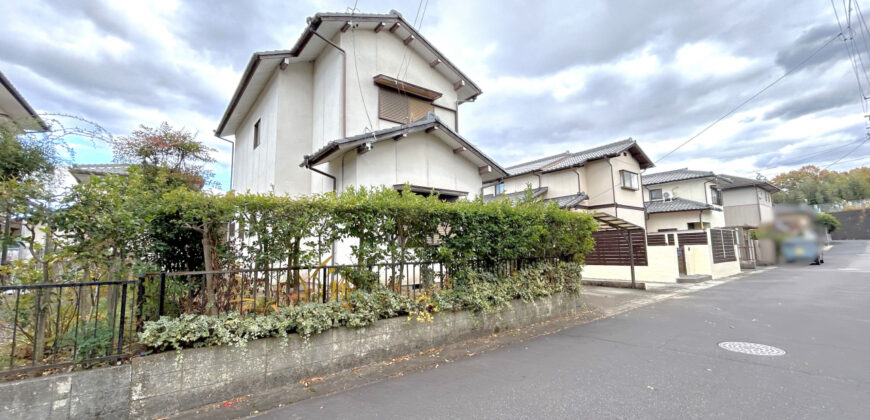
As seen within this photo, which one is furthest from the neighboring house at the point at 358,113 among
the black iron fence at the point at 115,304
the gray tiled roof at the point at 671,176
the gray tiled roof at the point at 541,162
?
the gray tiled roof at the point at 671,176

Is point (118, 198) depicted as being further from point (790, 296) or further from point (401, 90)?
point (790, 296)

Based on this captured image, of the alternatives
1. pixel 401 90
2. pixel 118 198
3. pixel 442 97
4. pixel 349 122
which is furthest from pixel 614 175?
pixel 118 198

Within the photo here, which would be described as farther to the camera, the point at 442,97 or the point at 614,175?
the point at 614,175

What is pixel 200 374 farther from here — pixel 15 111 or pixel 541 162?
pixel 541 162

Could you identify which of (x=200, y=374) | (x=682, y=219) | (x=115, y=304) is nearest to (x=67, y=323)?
(x=115, y=304)

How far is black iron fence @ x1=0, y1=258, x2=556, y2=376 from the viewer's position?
10.6 feet

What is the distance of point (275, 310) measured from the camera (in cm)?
408

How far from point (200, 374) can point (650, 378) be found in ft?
16.1

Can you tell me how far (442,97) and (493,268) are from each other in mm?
8239

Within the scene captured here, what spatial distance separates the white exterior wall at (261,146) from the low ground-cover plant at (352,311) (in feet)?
21.0

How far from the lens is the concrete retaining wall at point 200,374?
2.95m

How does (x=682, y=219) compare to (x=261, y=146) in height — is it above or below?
below

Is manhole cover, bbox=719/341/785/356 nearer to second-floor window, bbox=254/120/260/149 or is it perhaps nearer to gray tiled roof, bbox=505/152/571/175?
second-floor window, bbox=254/120/260/149

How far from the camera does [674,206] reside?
2114cm
